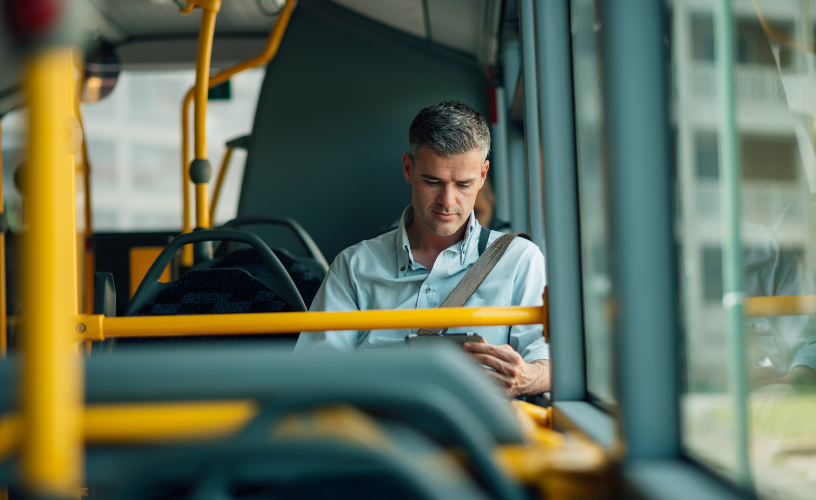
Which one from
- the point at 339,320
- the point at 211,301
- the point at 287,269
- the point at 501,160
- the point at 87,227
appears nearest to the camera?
the point at 339,320

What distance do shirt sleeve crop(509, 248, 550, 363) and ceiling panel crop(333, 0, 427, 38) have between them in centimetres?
205

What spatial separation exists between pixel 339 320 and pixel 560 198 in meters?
0.40

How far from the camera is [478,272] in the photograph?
5.12 feet

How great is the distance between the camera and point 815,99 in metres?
0.55

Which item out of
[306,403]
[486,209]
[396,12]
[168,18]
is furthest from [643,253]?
[168,18]

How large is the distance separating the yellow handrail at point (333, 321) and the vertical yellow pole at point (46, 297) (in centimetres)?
67

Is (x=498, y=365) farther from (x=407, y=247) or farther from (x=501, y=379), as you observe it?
(x=407, y=247)

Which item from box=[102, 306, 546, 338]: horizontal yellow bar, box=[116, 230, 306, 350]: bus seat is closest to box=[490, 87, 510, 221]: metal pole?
box=[116, 230, 306, 350]: bus seat

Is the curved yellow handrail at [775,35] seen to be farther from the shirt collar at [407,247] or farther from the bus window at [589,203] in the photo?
the shirt collar at [407,247]

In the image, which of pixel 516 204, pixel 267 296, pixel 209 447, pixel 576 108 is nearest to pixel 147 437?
pixel 209 447

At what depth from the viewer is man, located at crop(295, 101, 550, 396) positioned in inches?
61.7

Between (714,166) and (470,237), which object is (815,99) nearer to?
(714,166)

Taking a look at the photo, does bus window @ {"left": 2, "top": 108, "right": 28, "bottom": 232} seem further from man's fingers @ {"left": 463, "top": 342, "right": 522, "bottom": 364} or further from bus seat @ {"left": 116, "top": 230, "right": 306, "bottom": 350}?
man's fingers @ {"left": 463, "top": 342, "right": 522, "bottom": 364}

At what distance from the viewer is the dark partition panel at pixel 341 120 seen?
3.76m
